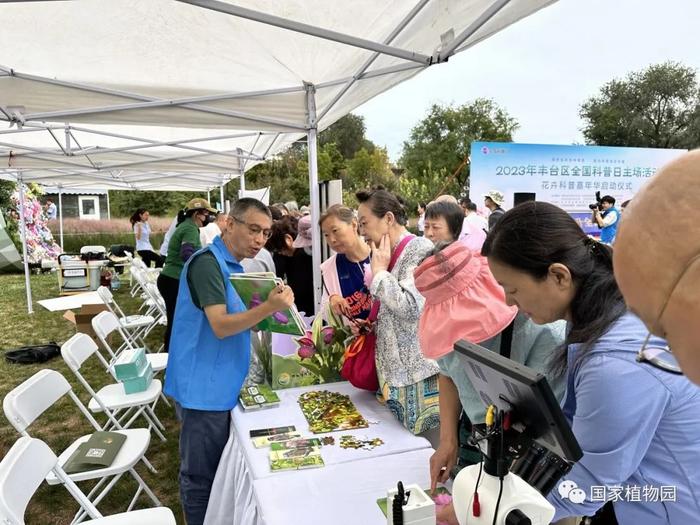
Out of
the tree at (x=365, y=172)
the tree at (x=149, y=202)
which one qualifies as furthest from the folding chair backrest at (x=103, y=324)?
the tree at (x=149, y=202)

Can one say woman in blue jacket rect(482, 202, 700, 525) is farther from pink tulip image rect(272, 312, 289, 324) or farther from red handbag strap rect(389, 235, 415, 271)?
pink tulip image rect(272, 312, 289, 324)

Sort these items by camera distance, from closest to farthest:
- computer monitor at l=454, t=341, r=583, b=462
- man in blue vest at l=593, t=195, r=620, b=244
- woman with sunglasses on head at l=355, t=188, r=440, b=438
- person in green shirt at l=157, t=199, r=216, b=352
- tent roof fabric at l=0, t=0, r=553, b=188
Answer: computer monitor at l=454, t=341, r=583, b=462
woman with sunglasses on head at l=355, t=188, r=440, b=438
tent roof fabric at l=0, t=0, r=553, b=188
person in green shirt at l=157, t=199, r=216, b=352
man in blue vest at l=593, t=195, r=620, b=244

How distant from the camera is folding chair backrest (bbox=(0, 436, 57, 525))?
1209 millimetres

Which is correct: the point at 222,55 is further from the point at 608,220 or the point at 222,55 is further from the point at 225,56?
the point at 608,220

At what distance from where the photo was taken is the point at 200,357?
167 centimetres

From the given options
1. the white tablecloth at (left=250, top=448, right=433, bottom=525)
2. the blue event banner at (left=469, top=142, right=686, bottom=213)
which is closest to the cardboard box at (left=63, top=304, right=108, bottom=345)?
the white tablecloth at (left=250, top=448, right=433, bottom=525)

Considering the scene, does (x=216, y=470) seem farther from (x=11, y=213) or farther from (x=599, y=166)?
(x=11, y=213)

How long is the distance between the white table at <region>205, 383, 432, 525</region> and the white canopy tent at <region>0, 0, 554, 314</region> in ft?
4.72

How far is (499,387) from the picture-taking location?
2.35 feet

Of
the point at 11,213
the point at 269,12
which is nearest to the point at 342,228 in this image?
the point at 269,12

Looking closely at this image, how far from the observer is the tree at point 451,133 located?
82.6 ft

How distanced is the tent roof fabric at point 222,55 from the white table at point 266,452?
1.44 m

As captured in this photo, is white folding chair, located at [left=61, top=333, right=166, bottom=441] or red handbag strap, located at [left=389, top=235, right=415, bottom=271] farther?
white folding chair, located at [left=61, top=333, right=166, bottom=441]

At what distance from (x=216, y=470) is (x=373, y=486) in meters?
0.75
